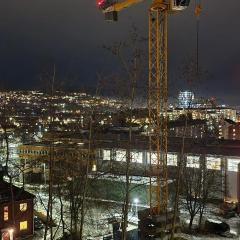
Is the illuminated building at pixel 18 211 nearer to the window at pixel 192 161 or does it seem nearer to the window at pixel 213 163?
the window at pixel 192 161

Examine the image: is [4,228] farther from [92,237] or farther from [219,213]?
[219,213]

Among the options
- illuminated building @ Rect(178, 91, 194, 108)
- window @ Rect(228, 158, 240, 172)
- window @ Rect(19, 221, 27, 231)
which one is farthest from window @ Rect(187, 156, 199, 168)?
illuminated building @ Rect(178, 91, 194, 108)

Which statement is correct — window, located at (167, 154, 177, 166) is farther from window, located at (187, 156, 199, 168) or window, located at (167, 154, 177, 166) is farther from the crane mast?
the crane mast

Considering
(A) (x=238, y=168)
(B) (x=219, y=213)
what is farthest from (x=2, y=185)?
(A) (x=238, y=168)

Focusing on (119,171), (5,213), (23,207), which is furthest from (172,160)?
(5,213)

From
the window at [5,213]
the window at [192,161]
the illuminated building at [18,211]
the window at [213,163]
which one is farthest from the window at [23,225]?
the window at [213,163]

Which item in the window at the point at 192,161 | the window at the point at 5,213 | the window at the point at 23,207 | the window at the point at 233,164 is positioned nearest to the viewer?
the window at the point at 5,213

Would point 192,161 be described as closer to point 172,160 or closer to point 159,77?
point 172,160

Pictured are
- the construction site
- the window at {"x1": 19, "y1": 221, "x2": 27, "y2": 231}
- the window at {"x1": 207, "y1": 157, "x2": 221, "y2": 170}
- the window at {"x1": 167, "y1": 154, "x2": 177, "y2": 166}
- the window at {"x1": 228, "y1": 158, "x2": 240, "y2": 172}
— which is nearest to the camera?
the construction site

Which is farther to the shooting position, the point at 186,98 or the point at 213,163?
the point at 213,163

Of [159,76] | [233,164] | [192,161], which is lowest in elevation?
[233,164]

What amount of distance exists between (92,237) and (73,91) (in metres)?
12.8

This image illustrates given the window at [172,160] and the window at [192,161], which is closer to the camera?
the window at [192,161]

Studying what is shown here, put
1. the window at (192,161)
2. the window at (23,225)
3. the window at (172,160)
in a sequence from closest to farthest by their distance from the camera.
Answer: the window at (23,225), the window at (192,161), the window at (172,160)
